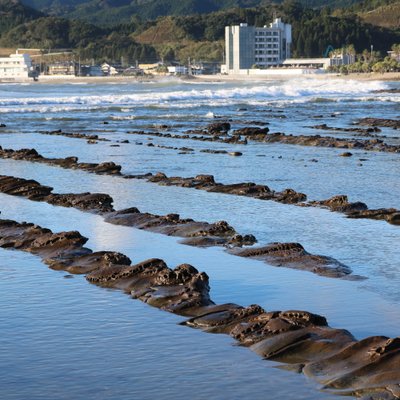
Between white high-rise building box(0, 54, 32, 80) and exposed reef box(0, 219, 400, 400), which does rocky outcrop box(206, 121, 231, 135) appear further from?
white high-rise building box(0, 54, 32, 80)

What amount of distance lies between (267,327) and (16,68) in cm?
18715

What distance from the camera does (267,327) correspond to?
9.16 m

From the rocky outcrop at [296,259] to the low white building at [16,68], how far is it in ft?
582

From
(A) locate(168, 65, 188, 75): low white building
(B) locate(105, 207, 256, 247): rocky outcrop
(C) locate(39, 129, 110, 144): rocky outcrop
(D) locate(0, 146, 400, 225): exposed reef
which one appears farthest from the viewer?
(A) locate(168, 65, 188, 75): low white building

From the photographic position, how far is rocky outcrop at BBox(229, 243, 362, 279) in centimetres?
1197

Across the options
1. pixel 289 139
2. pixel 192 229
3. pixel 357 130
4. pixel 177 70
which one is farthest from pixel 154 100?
pixel 177 70

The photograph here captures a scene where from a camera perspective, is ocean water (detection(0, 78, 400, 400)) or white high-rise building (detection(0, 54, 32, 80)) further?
white high-rise building (detection(0, 54, 32, 80))

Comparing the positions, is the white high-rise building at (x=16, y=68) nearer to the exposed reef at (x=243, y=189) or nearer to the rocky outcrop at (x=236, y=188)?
the exposed reef at (x=243, y=189)

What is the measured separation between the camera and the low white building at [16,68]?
187750mm

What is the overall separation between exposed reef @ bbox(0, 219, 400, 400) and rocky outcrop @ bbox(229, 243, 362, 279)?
Result: 64.6 inches

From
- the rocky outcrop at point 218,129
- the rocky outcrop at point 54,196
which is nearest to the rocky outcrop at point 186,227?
the rocky outcrop at point 54,196

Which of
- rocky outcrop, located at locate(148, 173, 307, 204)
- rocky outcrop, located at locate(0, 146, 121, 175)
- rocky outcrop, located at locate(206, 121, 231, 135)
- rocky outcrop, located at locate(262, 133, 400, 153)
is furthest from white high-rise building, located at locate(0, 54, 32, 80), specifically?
rocky outcrop, located at locate(148, 173, 307, 204)

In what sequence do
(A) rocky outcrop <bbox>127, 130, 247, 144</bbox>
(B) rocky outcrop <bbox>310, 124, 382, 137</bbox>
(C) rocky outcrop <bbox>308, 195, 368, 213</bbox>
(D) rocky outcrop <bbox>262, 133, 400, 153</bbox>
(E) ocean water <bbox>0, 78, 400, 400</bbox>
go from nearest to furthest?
1. (E) ocean water <bbox>0, 78, 400, 400</bbox>
2. (C) rocky outcrop <bbox>308, 195, 368, 213</bbox>
3. (D) rocky outcrop <bbox>262, 133, 400, 153</bbox>
4. (A) rocky outcrop <bbox>127, 130, 247, 144</bbox>
5. (B) rocky outcrop <bbox>310, 124, 382, 137</bbox>

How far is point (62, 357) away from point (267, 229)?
7.21m
